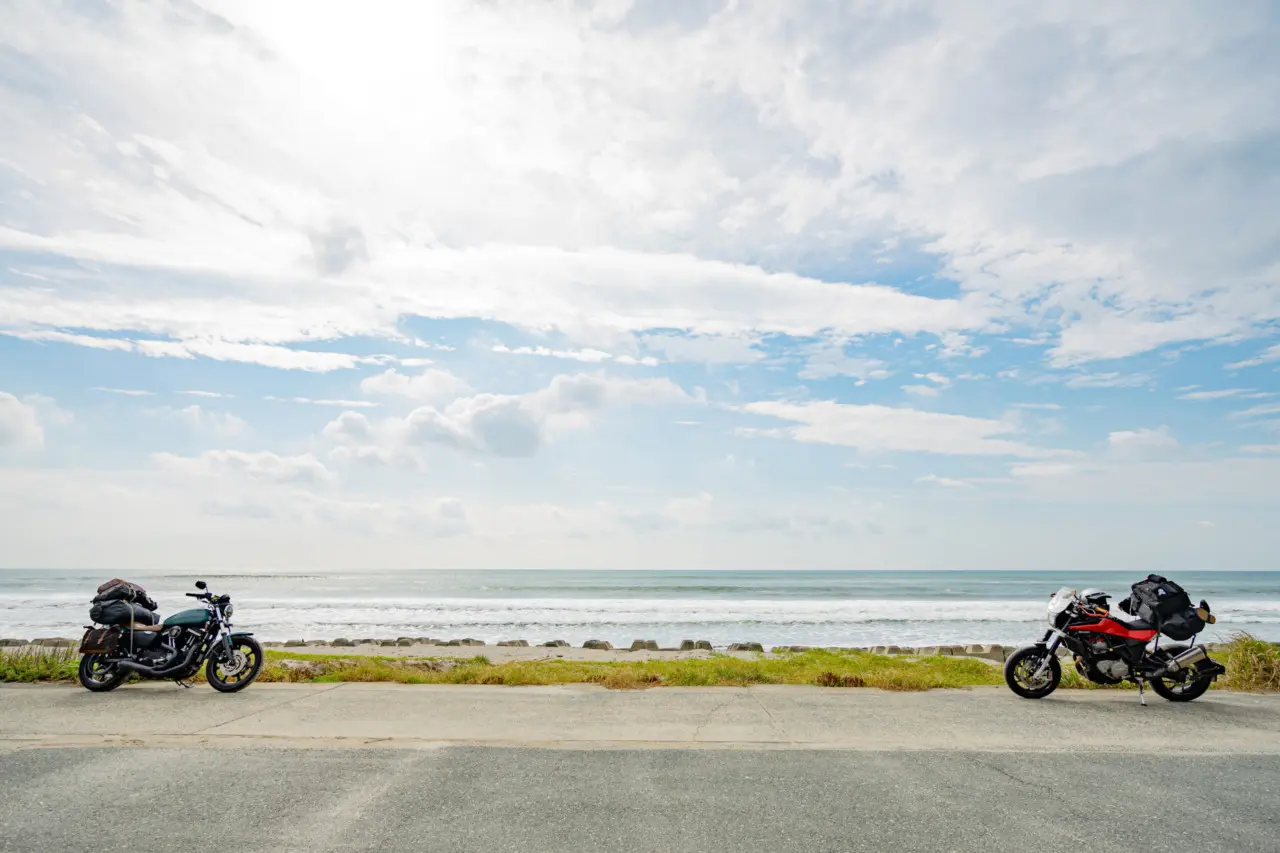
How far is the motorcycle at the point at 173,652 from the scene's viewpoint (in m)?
9.85

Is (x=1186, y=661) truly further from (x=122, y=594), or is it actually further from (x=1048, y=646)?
(x=122, y=594)

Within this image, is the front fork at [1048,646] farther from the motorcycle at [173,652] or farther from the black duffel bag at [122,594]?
the black duffel bag at [122,594]

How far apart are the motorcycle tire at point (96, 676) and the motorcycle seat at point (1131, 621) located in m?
12.8

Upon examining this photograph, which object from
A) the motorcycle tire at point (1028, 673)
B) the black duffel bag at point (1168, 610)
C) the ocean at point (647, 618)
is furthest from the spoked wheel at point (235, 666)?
the ocean at point (647, 618)

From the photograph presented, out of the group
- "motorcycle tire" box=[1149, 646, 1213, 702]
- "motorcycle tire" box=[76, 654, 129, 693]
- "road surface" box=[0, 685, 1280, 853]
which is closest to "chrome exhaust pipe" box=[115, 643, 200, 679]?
"motorcycle tire" box=[76, 654, 129, 693]

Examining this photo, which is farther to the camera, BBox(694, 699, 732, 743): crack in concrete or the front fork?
the front fork

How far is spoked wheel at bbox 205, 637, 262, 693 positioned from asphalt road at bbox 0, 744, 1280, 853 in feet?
9.98

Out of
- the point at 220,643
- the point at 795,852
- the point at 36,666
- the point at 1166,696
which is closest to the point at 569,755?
the point at 795,852

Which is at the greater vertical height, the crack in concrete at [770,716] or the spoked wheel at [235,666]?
the spoked wheel at [235,666]

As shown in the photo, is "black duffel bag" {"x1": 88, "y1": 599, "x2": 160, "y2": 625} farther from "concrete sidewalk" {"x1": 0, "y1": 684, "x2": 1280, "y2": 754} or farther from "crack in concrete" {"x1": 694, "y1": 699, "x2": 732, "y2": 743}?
"crack in concrete" {"x1": 694, "y1": 699, "x2": 732, "y2": 743}

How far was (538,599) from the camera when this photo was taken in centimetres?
6131

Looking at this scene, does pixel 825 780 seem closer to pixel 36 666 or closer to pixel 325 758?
pixel 325 758

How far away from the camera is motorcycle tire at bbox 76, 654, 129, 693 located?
9711 mm

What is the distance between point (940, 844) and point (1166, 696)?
272 inches
